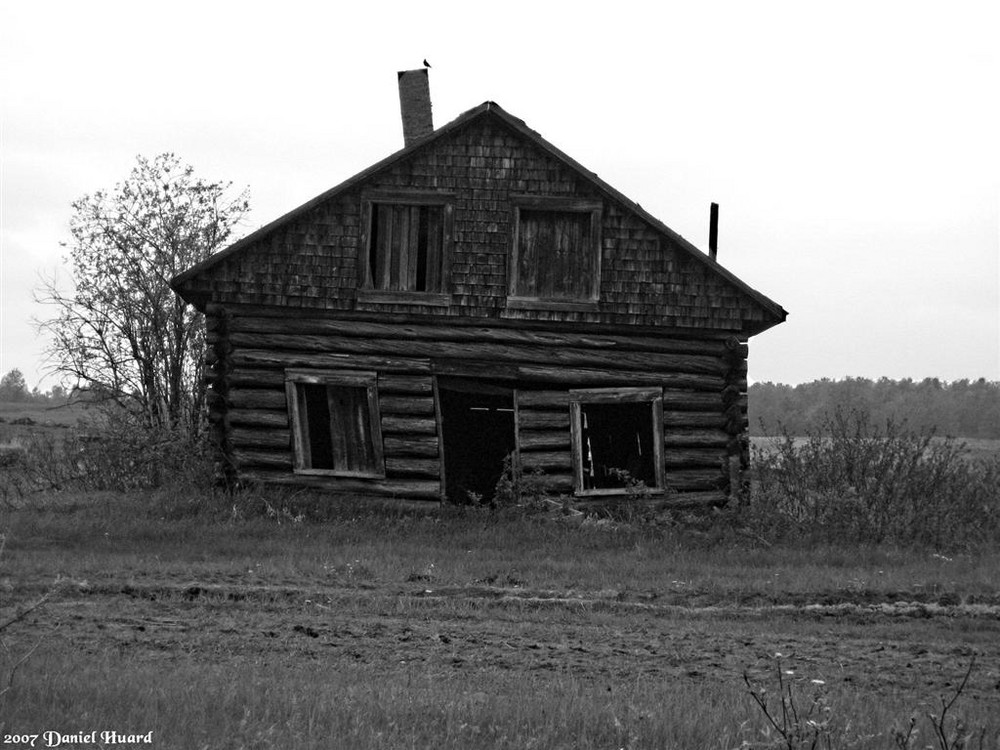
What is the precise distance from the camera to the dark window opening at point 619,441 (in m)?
19.4

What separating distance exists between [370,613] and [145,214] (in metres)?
16.2

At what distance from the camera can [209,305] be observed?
1755 cm

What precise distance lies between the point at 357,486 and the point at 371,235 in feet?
12.7

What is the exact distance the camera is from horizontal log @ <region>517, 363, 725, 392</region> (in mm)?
17641

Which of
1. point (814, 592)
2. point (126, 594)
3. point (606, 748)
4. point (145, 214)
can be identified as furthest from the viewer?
point (145, 214)

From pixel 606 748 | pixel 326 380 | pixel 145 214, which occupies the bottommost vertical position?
pixel 606 748

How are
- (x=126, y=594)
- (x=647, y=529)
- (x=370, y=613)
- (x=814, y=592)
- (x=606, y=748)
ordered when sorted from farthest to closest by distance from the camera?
(x=647, y=529), (x=814, y=592), (x=126, y=594), (x=370, y=613), (x=606, y=748)

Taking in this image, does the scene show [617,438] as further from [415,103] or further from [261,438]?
[415,103]

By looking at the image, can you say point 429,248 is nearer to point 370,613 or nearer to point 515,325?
point 515,325

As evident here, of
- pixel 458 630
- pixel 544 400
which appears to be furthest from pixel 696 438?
pixel 458 630

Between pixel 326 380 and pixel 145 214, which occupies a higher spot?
pixel 145 214

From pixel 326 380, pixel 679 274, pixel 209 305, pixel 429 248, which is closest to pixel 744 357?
pixel 679 274

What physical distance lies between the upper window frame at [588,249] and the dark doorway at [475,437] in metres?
4.83

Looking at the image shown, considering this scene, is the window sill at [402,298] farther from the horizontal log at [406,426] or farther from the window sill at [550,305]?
the horizontal log at [406,426]
